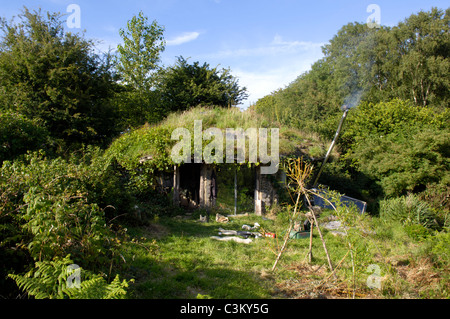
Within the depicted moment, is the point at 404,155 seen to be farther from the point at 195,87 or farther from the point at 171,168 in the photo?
the point at 195,87

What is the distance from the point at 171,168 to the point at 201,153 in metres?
1.61

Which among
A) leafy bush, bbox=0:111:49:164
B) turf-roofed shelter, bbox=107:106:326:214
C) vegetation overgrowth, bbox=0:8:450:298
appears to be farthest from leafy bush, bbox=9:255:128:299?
turf-roofed shelter, bbox=107:106:326:214

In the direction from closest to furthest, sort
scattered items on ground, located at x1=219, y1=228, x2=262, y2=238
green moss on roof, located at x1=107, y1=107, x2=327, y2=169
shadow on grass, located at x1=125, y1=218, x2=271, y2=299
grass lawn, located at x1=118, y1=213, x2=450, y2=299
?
shadow on grass, located at x1=125, y1=218, x2=271, y2=299 → grass lawn, located at x1=118, y1=213, x2=450, y2=299 → scattered items on ground, located at x1=219, y1=228, x2=262, y2=238 → green moss on roof, located at x1=107, y1=107, x2=327, y2=169

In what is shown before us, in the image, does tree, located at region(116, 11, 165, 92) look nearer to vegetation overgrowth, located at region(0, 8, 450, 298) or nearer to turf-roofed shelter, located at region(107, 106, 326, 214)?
vegetation overgrowth, located at region(0, 8, 450, 298)

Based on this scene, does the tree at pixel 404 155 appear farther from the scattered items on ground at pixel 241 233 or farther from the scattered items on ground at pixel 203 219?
the scattered items on ground at pixel 203 219

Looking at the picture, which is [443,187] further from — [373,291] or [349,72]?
[349,72]

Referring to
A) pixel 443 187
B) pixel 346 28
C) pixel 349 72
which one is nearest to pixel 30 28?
pixel 443 187

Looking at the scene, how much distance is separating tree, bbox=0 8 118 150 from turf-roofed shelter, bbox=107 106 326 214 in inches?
140

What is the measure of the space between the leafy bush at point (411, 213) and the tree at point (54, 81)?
13525 millimetres

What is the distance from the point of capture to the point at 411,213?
9672 millimetres

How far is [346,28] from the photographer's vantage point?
3244cm

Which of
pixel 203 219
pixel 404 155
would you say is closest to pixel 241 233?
pixel 203 219

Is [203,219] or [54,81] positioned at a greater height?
[54,81]

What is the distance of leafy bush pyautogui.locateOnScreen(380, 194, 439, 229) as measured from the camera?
9398 mm
